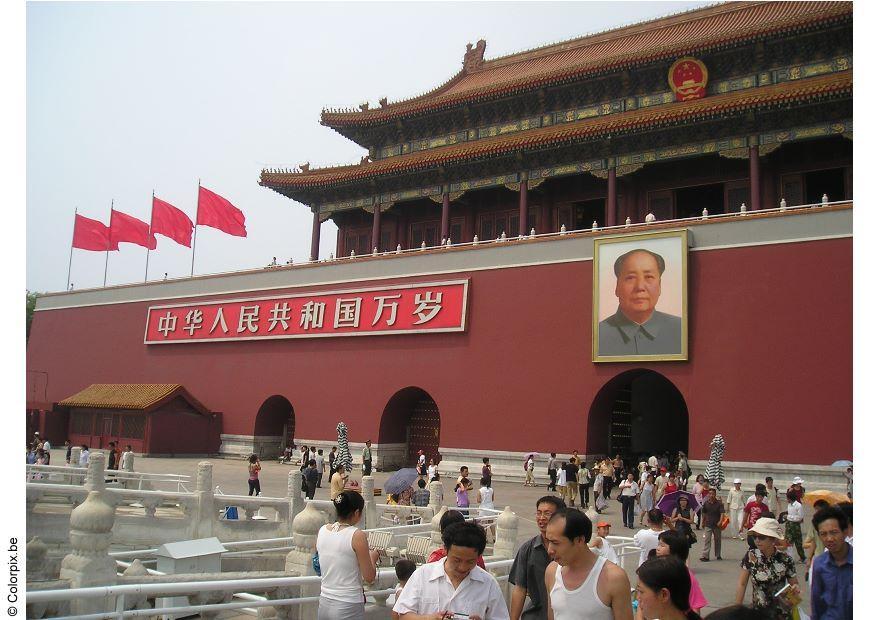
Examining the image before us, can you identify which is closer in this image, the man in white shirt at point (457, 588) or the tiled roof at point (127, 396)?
the man in white shirt at point (457, 588)

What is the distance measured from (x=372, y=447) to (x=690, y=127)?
11289mm

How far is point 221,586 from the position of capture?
5.28 meters

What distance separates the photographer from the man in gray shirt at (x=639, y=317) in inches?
688

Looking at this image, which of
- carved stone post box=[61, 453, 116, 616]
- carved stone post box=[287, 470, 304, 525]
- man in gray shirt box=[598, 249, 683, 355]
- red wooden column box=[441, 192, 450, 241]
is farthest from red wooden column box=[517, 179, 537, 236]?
carved stone post box=[61, 453, 116, 616]

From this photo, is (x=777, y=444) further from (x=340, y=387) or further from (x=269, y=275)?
(x=269, y=275)

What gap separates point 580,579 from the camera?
3.73 metres

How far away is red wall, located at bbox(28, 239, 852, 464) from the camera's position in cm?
1598

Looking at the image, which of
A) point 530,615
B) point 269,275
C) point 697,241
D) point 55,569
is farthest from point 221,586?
point 269,275

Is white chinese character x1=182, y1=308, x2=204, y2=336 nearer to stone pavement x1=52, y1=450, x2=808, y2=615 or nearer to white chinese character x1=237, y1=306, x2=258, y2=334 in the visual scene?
white chinese character x1=237, y1=306, x2=258, y2=334

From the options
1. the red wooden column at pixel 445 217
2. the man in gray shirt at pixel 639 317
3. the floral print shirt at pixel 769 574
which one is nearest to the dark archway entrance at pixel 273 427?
the red wooden column at pixel 445 217

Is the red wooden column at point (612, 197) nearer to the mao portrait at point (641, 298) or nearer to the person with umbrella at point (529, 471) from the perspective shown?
the mao portrait at point (641, 298)

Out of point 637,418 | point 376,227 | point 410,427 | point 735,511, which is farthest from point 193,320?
point 735,511

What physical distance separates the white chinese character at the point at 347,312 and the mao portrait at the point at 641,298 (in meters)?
7.06

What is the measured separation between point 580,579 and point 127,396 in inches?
948
